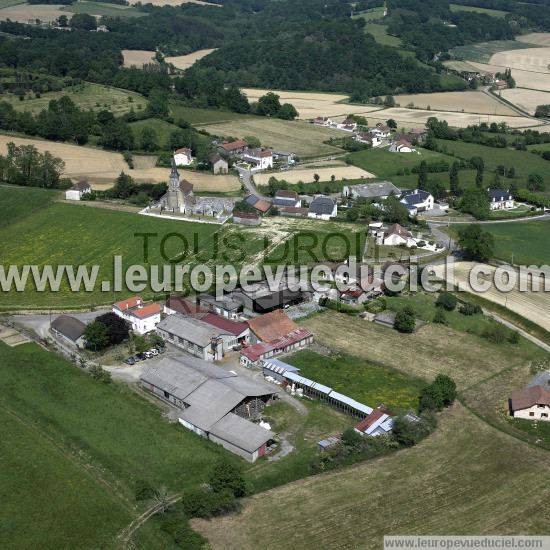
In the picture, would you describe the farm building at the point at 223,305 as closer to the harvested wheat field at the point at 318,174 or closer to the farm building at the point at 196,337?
the farm building at the point at 196,337

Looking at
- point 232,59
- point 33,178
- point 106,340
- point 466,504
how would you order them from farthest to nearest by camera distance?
point 232,59 < point 33,178 < point 106,340 < point 466,504

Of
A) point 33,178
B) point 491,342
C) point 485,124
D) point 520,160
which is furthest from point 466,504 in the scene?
point 485,124

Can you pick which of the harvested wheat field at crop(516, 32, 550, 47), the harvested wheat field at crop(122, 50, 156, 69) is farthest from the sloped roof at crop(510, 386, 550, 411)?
the harvested wheat field at crop(516, 32, 550, 47)

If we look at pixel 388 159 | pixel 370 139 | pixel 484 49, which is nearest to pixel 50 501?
pixel 388 159

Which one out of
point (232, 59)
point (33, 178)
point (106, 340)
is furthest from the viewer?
point (232, 59)

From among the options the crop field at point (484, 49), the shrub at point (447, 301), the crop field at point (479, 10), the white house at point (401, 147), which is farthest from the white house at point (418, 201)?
the crop field at point (479, 10)

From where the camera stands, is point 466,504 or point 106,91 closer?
point 466,504

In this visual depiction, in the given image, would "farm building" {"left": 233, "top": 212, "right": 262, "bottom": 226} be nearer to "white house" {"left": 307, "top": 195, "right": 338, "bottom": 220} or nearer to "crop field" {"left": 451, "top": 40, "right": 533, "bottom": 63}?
"white house" {"left": 307, "top": 195, "right": 338, "bottom": 220}

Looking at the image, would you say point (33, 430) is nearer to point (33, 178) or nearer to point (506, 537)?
point (506, 537)
